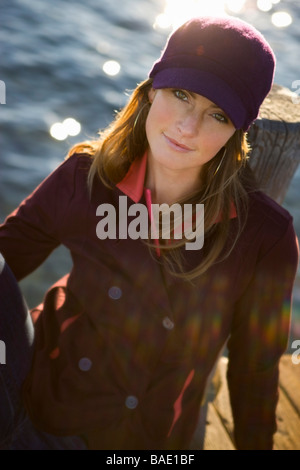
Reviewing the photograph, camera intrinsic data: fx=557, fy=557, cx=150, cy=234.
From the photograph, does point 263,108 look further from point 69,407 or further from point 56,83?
point 56,83

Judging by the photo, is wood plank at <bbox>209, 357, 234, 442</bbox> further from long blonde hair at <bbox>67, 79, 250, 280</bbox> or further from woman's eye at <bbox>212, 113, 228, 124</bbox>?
woman's eye at <bbox>212, 113, 228, 124</bbox>

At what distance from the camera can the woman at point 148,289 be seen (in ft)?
7.29

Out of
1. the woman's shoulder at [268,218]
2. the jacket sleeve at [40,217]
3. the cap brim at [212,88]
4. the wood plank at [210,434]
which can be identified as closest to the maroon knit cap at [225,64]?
the cap brim at [212,88]

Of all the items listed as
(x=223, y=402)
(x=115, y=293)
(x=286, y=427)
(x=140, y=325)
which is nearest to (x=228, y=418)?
(x=223, y=402)

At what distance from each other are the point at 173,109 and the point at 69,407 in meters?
1.28

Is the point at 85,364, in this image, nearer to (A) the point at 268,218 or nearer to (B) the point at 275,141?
(A) the point at 268,218

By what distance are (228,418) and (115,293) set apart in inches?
48.8

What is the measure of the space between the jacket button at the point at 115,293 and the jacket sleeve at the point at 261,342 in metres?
0.50

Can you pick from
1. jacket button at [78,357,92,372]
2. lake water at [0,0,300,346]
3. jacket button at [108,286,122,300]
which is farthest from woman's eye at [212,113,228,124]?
lake water at [0,0,300,346]

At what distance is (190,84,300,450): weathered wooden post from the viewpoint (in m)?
2.26

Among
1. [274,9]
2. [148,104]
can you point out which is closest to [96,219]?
[148,104]

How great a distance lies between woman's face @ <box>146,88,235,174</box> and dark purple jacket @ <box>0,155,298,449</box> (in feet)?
0.95

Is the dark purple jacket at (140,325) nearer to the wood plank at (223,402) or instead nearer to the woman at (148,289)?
the woman at (148,289)

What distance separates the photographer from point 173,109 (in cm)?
207
